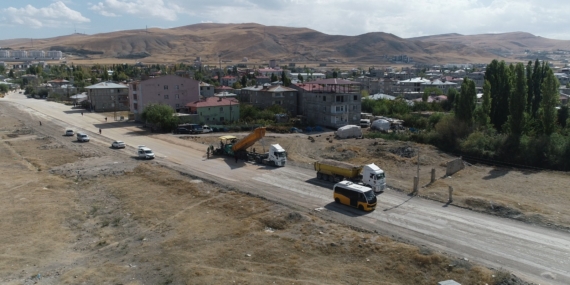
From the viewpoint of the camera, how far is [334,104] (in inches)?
2254

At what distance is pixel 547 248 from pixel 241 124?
4204 cm

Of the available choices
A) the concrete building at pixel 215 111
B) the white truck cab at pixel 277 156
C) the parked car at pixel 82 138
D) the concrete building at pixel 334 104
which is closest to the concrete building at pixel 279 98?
the concrete building at pixel 334 104

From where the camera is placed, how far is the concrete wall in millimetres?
34469

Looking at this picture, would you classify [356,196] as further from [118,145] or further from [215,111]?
[215,111]

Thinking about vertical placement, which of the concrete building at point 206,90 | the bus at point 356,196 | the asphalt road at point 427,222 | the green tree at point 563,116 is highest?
the concrete building at point 206,90

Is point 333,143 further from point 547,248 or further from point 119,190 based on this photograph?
point 547,248

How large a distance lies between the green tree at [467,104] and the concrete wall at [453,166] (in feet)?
37.5

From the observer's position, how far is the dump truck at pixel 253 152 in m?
35.3

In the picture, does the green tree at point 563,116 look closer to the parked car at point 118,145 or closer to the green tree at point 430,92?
the green tree at point 430,92

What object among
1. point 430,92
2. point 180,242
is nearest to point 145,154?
point 180,242

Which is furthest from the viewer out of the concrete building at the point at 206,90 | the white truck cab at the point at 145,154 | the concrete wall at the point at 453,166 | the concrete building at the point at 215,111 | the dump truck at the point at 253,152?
the concrete building at the point at 206,90

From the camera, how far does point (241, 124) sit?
57594 millimetres

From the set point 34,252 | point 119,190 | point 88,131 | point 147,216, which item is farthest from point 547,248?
point 88,131

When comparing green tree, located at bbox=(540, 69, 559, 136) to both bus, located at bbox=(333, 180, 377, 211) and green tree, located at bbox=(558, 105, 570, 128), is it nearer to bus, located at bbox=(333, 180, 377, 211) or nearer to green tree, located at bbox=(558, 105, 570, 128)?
green tree, located at bbox=(558, 105, 570, 128)
